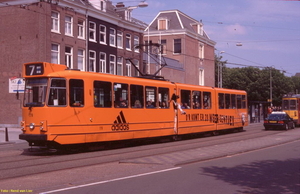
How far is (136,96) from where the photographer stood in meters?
18.1

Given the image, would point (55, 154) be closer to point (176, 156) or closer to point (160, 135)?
point (176, 156)

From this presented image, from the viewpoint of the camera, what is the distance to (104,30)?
4053cm

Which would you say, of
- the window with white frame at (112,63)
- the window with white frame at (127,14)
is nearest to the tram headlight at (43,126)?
the window with white frame at (112,63)

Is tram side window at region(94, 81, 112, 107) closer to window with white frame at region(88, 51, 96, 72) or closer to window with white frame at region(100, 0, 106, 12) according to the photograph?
window with white frame at region(88, 51, 96, 72)

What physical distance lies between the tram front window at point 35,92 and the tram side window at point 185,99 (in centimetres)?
880

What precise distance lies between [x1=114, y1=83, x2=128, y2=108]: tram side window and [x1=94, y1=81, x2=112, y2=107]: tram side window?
0.37 meters

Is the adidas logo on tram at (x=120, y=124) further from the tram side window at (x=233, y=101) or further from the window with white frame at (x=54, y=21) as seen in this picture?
the window with white frame at (x=54, y=21)

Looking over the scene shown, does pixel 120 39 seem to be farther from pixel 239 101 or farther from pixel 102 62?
pixel 239 101

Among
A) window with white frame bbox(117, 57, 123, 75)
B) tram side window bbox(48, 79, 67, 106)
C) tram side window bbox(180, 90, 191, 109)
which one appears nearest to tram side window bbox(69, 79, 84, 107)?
tram side window bbox(48, 79, 67, 106)

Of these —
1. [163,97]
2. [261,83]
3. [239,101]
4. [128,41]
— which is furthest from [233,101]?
[261,83]

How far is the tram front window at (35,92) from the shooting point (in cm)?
1460

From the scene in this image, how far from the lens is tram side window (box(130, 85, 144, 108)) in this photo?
17.8 metres

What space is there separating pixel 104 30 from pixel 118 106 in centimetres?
2473

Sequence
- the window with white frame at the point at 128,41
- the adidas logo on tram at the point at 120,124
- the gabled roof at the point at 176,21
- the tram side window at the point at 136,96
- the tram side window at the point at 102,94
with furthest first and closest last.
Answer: the gabled roof at the point at 176,21, the window with white frame at the point at 128,41, the tram side window at the point at 136,96, the adidas logo on tram at the point at 120,124, the tram side window at the point at 102,94
